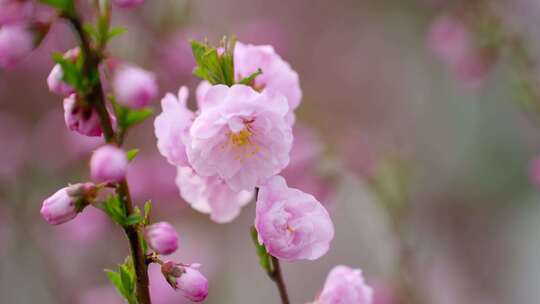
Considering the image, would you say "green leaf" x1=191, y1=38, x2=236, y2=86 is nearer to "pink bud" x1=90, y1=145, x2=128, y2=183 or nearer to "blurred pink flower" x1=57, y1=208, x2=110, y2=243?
"pink bud" x1=90, y1=145, x2=128, y2=183

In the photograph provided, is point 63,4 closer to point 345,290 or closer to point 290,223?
point 290,223

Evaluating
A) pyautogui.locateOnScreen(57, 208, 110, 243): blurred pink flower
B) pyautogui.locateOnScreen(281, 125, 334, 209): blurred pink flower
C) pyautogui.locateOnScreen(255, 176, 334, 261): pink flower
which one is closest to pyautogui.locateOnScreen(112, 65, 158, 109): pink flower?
pyautogui.locateOnScreen(255, 176, 334, 261): pink flower

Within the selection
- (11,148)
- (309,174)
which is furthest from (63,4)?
(11,148)

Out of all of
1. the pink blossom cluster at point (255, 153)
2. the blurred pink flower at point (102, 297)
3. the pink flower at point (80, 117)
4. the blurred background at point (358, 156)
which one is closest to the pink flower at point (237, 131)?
the pink blossom cluster at point (255, 153)

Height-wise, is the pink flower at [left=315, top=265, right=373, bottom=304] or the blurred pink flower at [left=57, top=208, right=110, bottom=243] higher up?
the pink flower at [left=315, top=265, right=373, bottom=304]

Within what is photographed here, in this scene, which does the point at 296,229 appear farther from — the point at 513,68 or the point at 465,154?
the point at 465,154

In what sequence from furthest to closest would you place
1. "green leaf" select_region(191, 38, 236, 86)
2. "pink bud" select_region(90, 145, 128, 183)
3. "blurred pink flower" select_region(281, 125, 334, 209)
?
"blurred pink flower" select_region(281, 125, 334, 209) < "green leaf" select_region(191, 38, 236, 86) < "pink bud" select_region(90, 145, 128, 183)
